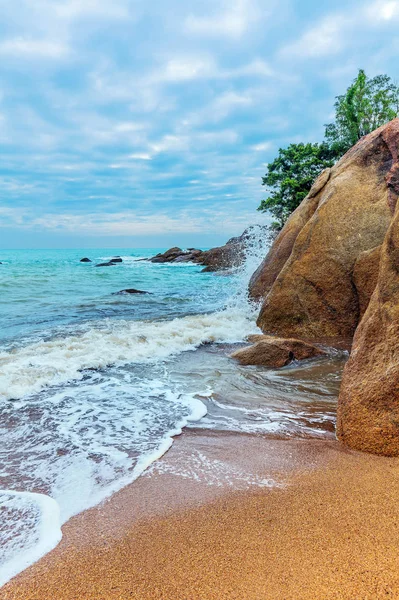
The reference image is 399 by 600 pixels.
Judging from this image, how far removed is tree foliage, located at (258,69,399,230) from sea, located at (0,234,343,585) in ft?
52.4

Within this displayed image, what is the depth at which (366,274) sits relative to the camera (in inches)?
282

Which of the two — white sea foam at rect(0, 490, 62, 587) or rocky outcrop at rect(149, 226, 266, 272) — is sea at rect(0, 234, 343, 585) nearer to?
white sea foam at rect(0, 490, 62, 587)

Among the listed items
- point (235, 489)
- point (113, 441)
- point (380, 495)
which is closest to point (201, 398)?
point (113, 441)

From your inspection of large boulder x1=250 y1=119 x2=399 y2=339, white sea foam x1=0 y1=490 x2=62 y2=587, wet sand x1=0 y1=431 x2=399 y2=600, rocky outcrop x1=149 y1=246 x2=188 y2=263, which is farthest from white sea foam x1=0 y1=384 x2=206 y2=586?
rocky outcrop x1=149 y1=246 x2=188 y2=263

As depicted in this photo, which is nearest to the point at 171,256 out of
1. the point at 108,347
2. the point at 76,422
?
the point at 108,347

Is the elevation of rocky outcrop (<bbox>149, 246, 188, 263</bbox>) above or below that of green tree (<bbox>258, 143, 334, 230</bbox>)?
below

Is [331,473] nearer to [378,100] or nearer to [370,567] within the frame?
[370,567]

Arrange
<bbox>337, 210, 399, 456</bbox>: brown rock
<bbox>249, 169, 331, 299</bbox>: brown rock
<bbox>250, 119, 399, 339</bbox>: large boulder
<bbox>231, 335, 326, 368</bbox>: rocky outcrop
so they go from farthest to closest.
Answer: <bbox>249, 169, 331, 299</bbox>: brown rock → <bbox>250, 119, 399, 339</bbox>: large boulder → <bbox>231, 335, 326, 368</bbox>: rocky outcrop → <bbox>337, 210, 399, 456</bbox>: brown rock

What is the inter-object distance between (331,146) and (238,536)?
2560cm

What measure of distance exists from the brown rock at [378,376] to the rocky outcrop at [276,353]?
8.09 feet

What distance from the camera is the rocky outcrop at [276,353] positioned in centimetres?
616

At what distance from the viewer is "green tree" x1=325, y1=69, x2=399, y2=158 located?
78.5ft

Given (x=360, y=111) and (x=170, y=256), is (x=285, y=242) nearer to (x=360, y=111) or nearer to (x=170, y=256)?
(x=360, y=111)

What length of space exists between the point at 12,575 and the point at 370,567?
5.90ft
